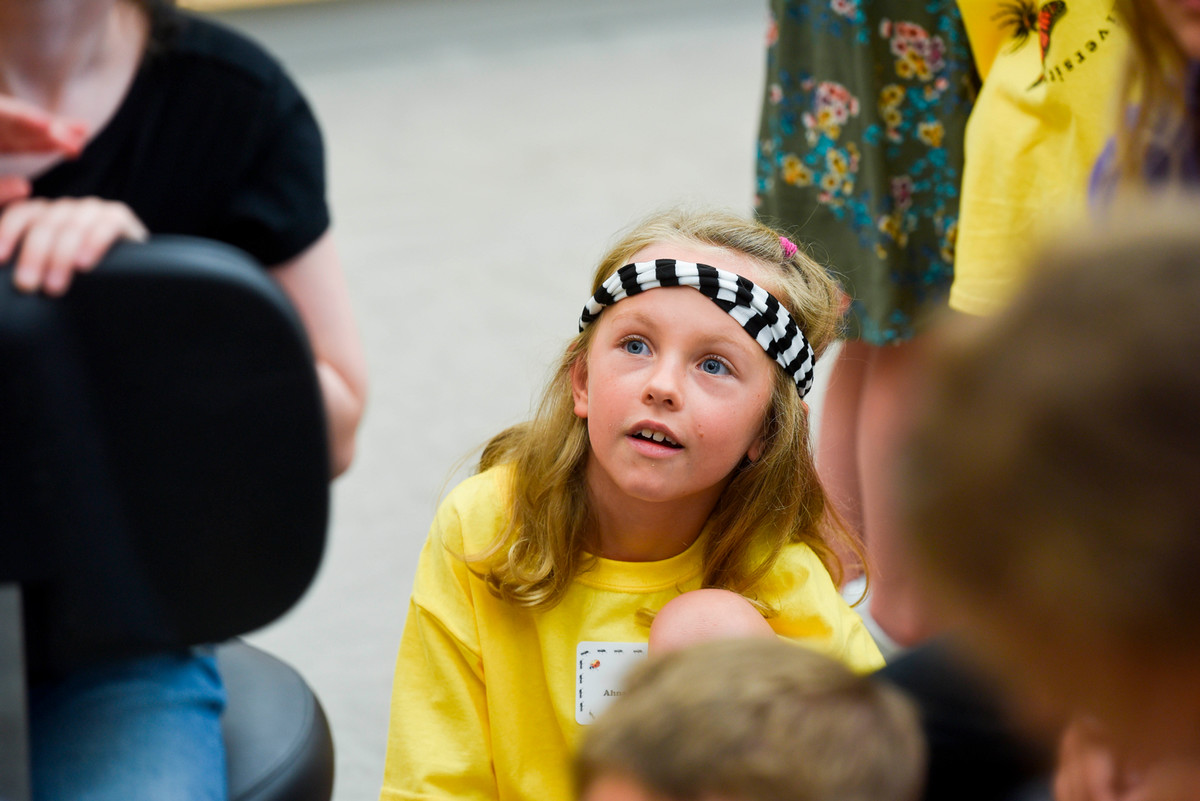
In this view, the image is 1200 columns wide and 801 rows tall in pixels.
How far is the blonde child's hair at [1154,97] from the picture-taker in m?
0.88

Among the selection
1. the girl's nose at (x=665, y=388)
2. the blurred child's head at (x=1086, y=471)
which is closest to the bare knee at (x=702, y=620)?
the girl's nose at (x=665, y=388)

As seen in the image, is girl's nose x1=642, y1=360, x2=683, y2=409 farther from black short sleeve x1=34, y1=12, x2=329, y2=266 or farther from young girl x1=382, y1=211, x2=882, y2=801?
black short sleeve x1=34, y1=12, x2=329, y2=266

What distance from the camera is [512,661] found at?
3.71 feet

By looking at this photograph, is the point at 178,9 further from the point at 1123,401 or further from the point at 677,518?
the point at 1123,401

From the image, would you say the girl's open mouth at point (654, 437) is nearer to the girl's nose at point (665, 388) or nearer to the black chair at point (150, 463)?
the girl's nose at point (665, 388)

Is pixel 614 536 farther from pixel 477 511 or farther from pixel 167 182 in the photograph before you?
pixel 167 182

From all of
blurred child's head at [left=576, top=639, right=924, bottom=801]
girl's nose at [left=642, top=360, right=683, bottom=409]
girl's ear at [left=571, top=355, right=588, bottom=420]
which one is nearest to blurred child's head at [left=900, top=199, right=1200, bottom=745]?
blurred child's head at [left=576, top=639, right=924, bottom=801]

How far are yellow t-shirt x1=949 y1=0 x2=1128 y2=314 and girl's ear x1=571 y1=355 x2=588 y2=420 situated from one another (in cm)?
40

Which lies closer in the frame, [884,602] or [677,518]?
[677,518]

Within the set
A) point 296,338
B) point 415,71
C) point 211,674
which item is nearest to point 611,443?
point 211,674

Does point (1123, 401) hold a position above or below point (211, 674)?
above

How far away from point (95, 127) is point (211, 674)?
15.7 inches

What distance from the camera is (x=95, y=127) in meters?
0.91

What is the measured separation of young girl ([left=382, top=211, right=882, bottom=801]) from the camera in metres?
1.08
